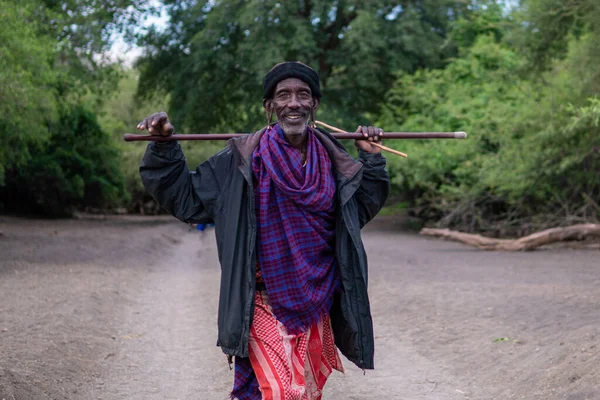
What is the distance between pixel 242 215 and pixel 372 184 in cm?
74

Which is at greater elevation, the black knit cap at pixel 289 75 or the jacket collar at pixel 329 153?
the black knit cap at pixel 289 75

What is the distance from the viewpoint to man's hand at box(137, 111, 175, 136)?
155 inches

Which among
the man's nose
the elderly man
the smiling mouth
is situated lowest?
the elderly man

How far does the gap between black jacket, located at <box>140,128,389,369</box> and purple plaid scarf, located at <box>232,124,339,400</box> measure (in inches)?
2.8

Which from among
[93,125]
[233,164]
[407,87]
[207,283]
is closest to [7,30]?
[207,283]

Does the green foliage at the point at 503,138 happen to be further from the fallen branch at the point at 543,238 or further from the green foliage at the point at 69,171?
the green foliage at the point at 69,171

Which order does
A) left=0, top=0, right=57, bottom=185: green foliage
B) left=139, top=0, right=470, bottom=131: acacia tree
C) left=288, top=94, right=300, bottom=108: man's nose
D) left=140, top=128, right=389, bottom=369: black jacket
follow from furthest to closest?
left=139, top=0, right=470, bottom=131: acacia tree, left=0, top=0, right=57, bottom=185: green foliage, left=288, top=94, right=300, bottom=108: man's nose, left=140, top=128, right=389, bottom=369: black jacket

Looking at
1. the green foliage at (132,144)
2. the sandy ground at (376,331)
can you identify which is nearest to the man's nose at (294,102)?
the sandy ground at (376,331)

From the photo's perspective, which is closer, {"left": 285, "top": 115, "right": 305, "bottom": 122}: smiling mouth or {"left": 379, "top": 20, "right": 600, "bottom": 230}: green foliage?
{"left": 285, "top": 115, "right": 305, "bottom": 122}: smiling mouth

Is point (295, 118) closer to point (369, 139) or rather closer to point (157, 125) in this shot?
point (369, 139)

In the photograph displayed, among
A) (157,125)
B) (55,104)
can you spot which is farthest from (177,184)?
(55,104)

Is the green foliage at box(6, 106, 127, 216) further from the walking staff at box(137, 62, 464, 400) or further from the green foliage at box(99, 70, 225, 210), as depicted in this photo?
the walking staff at box(137, 62, 464, 400)

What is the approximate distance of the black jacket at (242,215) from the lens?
3814 millimetres

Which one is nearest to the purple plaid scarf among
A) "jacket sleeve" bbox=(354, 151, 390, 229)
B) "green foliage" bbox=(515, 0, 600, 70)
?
"jacket sleeve" bbox=(354, 151, 390, 229)
